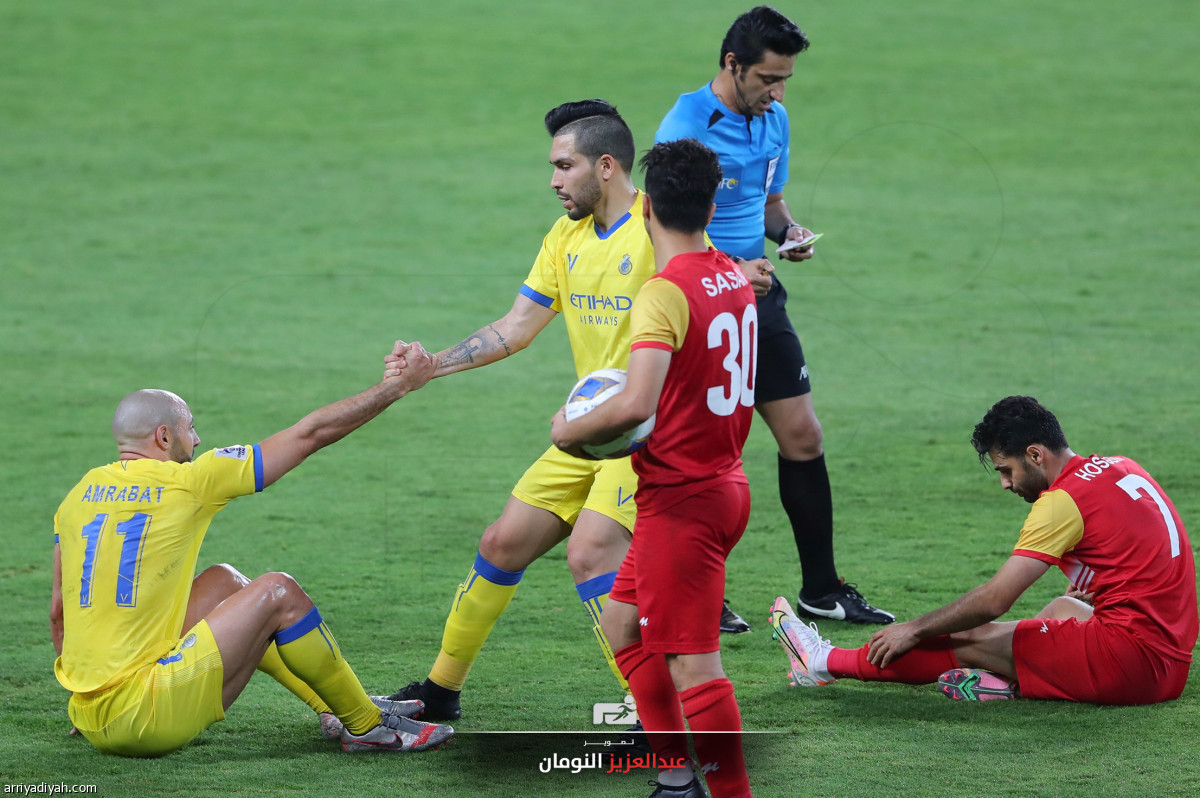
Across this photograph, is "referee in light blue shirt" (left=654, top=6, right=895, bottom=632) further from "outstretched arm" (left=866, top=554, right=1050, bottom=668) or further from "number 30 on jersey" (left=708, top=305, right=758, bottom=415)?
"number 30 on jersey" (left=708, top=305, right=758, bottom=415)

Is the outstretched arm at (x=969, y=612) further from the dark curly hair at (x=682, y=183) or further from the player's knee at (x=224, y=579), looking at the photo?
the player's knee at (x=224, y=579)

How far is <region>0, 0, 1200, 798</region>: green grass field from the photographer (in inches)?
180

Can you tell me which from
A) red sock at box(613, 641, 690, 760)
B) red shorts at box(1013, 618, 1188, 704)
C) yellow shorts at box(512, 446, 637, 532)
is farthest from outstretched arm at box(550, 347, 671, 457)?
red shorts at box(1013, 618, 1188, 704)

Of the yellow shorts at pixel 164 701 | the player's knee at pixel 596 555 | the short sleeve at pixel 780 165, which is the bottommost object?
the yellow shorts at pixel 164 701

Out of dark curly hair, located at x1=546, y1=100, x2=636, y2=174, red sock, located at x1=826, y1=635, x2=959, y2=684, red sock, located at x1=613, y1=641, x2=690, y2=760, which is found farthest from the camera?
red sock, located at x1=826, y1=635, x2=959, y2=684

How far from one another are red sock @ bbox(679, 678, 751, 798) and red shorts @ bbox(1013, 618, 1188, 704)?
1.47 m

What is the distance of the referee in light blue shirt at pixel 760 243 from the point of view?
5.62m

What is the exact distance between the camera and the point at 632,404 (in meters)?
3.47

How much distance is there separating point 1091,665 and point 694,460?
1.77m

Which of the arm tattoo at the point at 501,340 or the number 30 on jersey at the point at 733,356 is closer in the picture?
the number 30 on jersey at the point at 733,356

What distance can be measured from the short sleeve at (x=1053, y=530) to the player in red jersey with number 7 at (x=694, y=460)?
125 cm

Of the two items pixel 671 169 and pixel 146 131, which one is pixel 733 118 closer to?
pixel 671 169

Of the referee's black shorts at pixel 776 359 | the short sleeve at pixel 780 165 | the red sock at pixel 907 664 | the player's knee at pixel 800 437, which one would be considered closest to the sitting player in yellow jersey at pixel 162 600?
the red sock at pixel 907 664

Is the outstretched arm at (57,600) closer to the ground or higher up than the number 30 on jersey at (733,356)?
closer to the ground
